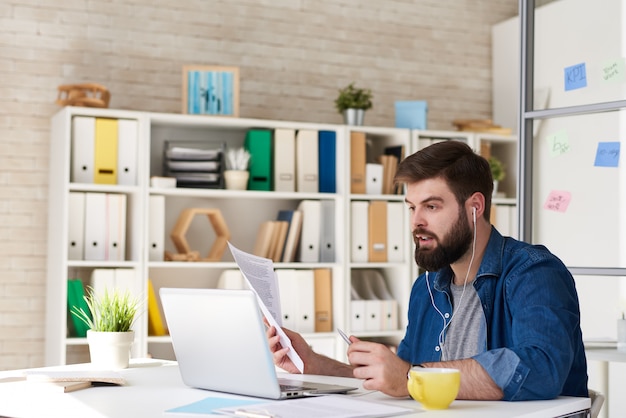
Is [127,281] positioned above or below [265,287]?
below

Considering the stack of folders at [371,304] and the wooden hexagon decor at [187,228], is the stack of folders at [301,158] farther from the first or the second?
the stack of folders at [371,304]

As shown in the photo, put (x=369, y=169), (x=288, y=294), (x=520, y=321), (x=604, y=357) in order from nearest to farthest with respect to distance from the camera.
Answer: (x=520, y=321)
(x=604, y=357)
(x=288, y=294)
(x=369, y=169)

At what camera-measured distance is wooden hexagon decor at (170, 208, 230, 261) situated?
179 inches

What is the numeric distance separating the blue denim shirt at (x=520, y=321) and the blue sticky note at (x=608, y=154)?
1.19m

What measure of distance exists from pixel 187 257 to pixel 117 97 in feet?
3.03

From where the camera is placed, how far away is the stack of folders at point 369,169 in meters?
4.89

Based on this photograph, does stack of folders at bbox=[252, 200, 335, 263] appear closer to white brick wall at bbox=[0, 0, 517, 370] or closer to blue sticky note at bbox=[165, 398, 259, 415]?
white brick wall at bbox=[0, 0, 517, 370]

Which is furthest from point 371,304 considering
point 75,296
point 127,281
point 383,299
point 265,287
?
point 265,287

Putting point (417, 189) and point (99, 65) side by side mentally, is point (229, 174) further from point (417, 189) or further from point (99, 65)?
point (417, 189)

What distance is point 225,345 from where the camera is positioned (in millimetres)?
1928

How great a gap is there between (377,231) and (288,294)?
60 cm

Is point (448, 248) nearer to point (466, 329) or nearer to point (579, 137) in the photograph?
point (466, 329)

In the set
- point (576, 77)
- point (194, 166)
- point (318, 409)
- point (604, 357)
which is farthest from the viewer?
point (194, 166)

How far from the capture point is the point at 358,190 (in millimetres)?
4895
